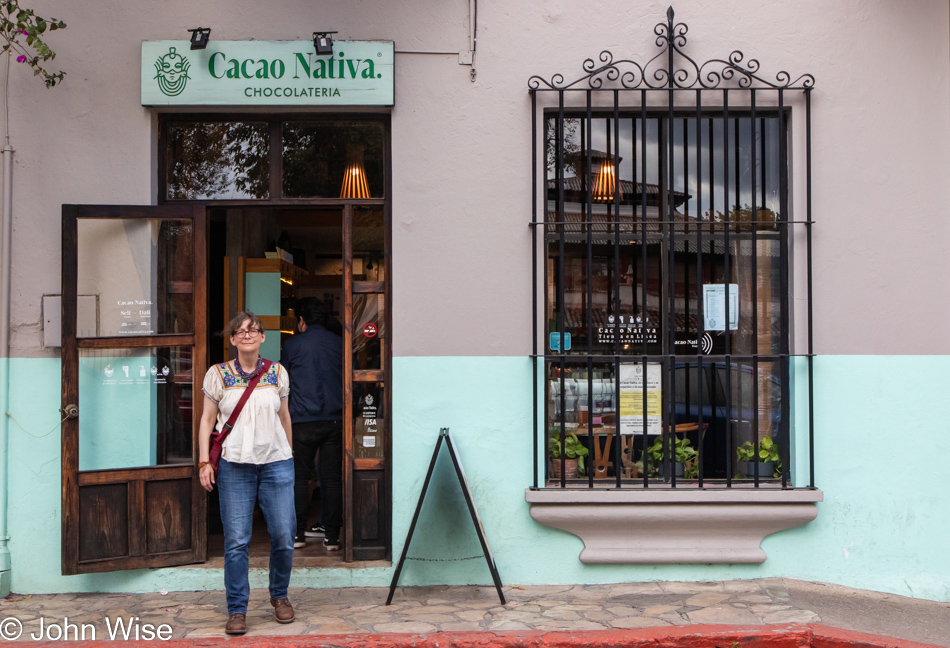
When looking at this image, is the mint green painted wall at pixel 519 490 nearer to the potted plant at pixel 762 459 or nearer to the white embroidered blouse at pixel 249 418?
the potted plant at pixel 762 459

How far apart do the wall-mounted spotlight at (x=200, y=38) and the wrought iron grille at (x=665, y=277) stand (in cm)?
236

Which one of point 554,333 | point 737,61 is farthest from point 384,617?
point 737,61

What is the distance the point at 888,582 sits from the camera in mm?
5469

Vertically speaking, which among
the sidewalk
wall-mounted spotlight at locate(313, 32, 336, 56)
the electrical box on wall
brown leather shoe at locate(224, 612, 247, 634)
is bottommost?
the sidewalk

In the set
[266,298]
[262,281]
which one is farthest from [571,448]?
[262,281]

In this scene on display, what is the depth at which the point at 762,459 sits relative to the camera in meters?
5.71

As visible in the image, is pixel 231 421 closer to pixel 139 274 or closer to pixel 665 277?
pixel 139 274

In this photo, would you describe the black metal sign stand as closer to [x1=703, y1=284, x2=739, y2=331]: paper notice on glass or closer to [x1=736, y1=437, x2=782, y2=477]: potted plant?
[x1=736, y1=437, x2=782, y2=477]: potted plant

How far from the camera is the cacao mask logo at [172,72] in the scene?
18.1 ft

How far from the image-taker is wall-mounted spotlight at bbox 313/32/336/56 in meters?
5.43

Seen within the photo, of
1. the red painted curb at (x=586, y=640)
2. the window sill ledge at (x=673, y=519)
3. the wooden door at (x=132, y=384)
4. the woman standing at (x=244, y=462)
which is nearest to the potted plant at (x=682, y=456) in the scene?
the window sill ledge at (x=673, y=519)

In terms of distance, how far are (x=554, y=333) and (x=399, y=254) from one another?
1.26m

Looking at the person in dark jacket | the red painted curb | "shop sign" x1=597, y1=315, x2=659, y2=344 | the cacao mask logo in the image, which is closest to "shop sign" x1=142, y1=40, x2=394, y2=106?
the cacao mask logo

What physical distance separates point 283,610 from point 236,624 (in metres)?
0.31
